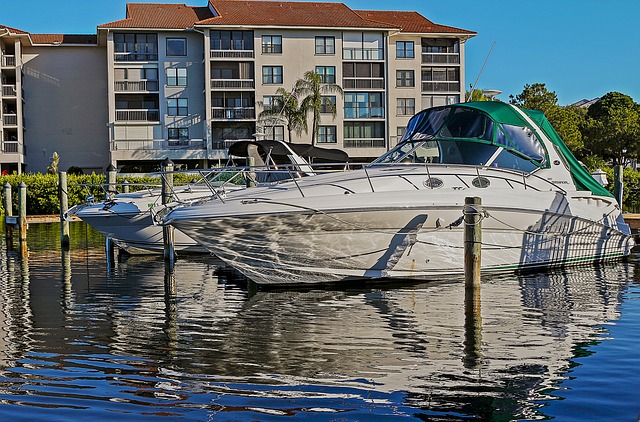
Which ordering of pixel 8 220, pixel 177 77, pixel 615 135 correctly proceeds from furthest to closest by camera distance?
pixel 615 135
pixel 177 77
pixel 8 220

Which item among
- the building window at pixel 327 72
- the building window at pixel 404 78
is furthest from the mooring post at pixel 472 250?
the building window at pixel 404 78

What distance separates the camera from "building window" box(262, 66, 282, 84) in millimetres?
61562

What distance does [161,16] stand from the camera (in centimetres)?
6316

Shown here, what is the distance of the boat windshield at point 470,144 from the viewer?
1582 centimetres

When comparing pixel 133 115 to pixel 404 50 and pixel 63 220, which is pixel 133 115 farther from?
pixel 63 220

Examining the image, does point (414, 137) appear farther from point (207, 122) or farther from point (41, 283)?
point (207, 122)

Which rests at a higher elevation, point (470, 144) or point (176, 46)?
point (176, 46)

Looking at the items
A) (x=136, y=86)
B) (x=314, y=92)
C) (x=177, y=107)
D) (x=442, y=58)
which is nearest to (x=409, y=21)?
(x=442, y=58)

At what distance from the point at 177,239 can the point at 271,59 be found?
137ft

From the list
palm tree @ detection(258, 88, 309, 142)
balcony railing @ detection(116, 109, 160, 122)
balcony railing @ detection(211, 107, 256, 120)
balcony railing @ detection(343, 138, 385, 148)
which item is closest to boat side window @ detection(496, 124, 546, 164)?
palm tree @ detection(258, 88, 309, 142)

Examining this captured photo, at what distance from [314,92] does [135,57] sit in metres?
13.5

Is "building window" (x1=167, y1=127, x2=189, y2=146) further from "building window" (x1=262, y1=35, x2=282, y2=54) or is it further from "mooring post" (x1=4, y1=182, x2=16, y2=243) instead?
→ "mooring post" (x1=4, y1=182, x2=16, y2=243)

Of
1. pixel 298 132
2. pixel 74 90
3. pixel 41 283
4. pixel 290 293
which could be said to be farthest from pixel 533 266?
pixel 74 90

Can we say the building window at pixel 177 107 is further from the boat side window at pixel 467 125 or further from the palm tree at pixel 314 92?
the boat side window at pixel 467 125
